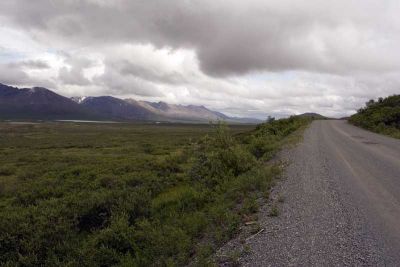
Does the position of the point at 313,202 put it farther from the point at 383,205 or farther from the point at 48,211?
the point at 48,211

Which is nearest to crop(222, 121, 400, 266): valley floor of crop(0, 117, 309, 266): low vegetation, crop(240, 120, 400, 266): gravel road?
crop(240, 120, 400, 266): gravel road

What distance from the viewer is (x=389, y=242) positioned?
5.68 meters

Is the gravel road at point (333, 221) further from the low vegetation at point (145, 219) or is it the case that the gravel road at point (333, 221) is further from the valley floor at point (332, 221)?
the low vegetation at point (145, 219)

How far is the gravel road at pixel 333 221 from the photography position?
5270mm

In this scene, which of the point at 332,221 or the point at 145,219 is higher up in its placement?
the point at 332,221

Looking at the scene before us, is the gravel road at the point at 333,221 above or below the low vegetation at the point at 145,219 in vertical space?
above

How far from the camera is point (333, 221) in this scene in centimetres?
671

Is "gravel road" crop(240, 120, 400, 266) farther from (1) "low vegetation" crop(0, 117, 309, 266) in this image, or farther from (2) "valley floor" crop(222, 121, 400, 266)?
(1) "low vegetation" crop(0, 117, 309, 266)

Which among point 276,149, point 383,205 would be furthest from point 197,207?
point 276,149

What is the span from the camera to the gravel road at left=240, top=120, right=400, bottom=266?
5.27m

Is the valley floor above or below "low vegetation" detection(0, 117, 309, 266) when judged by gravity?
above

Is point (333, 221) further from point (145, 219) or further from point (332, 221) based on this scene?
point (145, 219)

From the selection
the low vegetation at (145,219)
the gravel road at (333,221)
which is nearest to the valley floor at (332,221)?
the gravel road at (333,221)

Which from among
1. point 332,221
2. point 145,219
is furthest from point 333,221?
point 145,219
